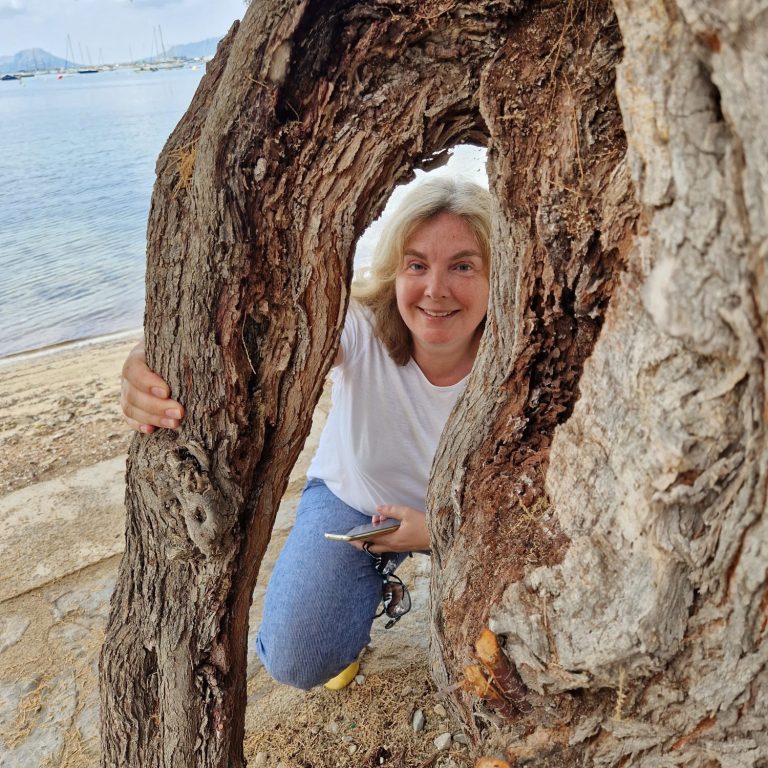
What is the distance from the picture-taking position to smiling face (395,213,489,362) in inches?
99.6

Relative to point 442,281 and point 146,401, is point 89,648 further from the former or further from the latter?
point 442,281

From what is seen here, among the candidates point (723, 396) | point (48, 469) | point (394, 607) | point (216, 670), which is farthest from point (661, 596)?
point (48, 469)

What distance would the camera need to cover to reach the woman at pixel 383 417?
8.41ft

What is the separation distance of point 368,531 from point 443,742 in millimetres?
811

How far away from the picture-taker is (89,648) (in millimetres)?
3123

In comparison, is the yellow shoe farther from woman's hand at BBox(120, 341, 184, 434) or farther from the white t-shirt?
woman's hand at BBox(120, 341, 184, 434)

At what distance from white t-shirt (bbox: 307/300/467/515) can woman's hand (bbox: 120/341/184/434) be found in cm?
110

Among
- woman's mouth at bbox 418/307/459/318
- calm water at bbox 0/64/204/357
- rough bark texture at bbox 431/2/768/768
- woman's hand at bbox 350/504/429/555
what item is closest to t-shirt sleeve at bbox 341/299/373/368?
woman's mouth at bbox 418/307/459/318

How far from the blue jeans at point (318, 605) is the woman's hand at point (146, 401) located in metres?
1.23

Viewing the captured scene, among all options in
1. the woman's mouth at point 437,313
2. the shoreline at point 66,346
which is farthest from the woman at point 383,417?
the shoreline at point 66,346

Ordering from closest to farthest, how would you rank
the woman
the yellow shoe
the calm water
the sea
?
1. the woman
2. the yellow shoe
3. the sea
4. the calm water

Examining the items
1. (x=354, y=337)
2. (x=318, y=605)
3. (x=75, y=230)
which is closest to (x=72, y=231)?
(x=75, y=230)

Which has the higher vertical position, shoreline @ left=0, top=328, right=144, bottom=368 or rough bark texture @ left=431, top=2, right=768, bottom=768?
rough bark texture @ left=431, top=2, right=768, bottom=768

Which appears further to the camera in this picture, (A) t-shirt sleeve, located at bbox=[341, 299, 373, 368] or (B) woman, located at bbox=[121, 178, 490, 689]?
(A) t-shirt sleeve, located at bbox=[341, 299, 373, 368]
